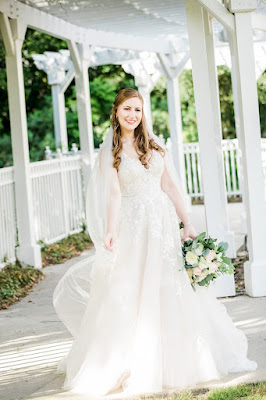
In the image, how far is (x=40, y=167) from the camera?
11.7m

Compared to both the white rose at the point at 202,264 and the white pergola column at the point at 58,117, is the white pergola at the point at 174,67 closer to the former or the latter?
the white pergola column at the point at 58,117

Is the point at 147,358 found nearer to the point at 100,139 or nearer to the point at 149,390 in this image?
the point at 149,390

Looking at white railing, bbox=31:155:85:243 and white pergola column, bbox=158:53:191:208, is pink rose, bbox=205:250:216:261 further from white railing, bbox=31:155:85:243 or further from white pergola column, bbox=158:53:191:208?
white pergola column, bbox=158:53:191:208

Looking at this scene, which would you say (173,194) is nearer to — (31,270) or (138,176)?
(138,176)

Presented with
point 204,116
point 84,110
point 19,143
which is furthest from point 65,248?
point 204,116

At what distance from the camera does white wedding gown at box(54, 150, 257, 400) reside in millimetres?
4719

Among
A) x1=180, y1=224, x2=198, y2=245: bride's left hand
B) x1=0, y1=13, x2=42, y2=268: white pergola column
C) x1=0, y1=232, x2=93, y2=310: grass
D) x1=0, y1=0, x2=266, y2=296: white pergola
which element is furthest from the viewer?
x1=0, y1=13, x2=42, y2=268: white pergola column

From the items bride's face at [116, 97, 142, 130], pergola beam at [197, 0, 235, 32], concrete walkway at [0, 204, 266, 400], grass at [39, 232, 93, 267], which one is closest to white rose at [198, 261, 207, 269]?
concrete walkway at [0, 204, 266, 400]

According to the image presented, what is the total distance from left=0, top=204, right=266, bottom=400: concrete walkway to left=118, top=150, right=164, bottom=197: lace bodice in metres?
1.31

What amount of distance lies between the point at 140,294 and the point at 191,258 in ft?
1.31

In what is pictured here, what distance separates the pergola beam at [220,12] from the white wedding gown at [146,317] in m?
2.62

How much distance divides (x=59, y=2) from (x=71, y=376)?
21.2 feet

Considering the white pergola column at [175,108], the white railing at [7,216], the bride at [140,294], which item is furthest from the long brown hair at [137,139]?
the white pergola column at [175,108]

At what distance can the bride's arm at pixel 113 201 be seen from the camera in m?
4.93
